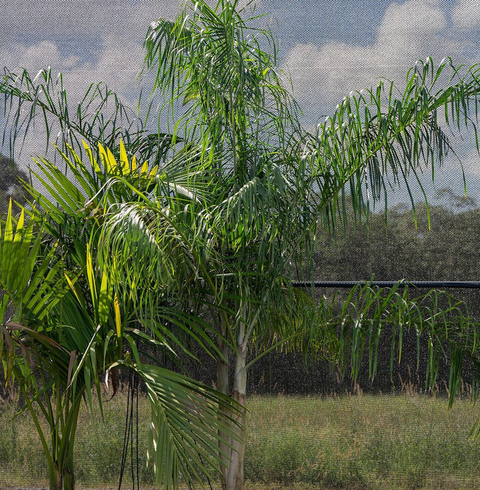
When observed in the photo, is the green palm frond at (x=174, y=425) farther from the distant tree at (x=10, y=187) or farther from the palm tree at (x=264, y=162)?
the distant tree at (x=10, y=187)

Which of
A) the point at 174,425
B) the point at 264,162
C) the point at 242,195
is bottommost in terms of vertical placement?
the point at 174,425

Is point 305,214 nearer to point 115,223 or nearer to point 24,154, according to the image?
point 115,223

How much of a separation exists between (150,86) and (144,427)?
1.66 meters

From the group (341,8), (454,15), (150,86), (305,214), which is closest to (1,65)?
(150,86)

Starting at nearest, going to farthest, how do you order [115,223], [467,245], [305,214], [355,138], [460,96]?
A: 1. [115,223]
2. [460,96]
3. [355,138]
4. [305,214]
5. [467,245]

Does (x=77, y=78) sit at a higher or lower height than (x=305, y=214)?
higher

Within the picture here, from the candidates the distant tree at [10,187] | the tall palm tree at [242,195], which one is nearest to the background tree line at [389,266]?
the tall palm tree at [242,195]

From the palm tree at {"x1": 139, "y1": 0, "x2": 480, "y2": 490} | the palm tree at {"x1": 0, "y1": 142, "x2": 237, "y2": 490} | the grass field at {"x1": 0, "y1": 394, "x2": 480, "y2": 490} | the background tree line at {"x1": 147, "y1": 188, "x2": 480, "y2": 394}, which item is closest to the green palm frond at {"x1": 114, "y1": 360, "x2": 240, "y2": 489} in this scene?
the palm tree at {"x1": 0, "y1": 142, "x2": 237, "y2": 490}

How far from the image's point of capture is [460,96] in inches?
74.7

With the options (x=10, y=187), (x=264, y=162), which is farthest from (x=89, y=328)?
(x=10, y=187)

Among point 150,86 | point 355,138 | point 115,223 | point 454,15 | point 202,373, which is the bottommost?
point 202,373

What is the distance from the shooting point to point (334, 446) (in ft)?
9.47

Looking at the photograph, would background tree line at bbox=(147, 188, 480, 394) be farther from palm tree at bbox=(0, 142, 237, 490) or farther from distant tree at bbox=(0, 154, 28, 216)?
distant tree at bbox=(0, 154, 28, 216)

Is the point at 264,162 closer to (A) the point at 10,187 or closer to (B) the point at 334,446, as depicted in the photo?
(B) the point at 334,446
